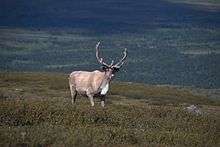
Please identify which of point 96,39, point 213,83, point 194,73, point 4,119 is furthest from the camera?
point 96,39

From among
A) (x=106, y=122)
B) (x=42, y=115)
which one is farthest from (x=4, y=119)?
(x=106, y=122)

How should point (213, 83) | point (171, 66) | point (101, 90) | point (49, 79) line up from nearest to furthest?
point (101, 90) < point (49, 79) < point (213, 83) < point (171, 66)

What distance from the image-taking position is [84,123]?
2008 cm

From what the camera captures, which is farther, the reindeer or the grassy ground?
the reindeer

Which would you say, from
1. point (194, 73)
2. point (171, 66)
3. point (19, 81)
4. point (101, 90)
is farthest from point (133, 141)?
point (171, 66)

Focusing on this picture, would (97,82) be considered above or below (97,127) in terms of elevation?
below

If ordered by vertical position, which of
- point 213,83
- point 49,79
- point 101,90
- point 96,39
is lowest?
point 96,39

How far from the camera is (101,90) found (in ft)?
82.0

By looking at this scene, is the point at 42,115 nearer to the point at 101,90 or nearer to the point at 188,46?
the point at 101,90

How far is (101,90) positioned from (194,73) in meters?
88.1

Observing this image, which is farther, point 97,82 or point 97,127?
point 97,82

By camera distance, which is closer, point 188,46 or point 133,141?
point 133,141

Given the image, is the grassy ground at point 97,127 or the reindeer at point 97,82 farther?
the reindeer at point 97,82

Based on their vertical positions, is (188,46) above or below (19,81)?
below
